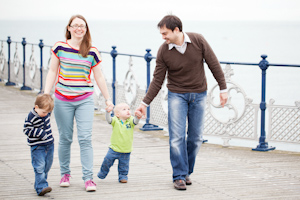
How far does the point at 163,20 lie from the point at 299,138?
3549 mm

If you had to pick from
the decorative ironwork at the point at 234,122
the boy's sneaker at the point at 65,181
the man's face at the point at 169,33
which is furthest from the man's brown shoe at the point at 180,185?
the decorative ironwork at the point at 234,122

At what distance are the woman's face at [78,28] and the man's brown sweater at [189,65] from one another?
0.78 m

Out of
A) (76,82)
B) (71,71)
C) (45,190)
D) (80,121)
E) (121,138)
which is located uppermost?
(71,71)

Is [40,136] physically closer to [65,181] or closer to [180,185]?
[65,181]

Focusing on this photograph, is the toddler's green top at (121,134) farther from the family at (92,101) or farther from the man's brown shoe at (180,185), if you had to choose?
the man's brown shoe at (180,185)

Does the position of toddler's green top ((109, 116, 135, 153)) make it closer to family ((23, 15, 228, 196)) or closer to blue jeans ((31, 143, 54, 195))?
family ((23, 15, 228, 196))

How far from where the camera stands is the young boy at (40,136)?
218 inches

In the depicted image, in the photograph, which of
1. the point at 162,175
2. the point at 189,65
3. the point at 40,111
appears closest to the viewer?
the point at 40,111

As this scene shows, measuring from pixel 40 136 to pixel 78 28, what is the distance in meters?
1.08

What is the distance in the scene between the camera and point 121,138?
20.2ft

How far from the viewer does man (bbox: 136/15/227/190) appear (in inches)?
230

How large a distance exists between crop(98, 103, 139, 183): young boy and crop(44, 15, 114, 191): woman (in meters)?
0.29

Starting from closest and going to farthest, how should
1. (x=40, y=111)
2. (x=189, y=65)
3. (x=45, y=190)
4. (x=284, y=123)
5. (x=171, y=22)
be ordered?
(x=40, y=111), (x=45, y=190), (x=171, y=22), (x=189, y=65), (x=284, y=123)

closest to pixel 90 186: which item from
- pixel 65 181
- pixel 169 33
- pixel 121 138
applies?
pixel 65 181
